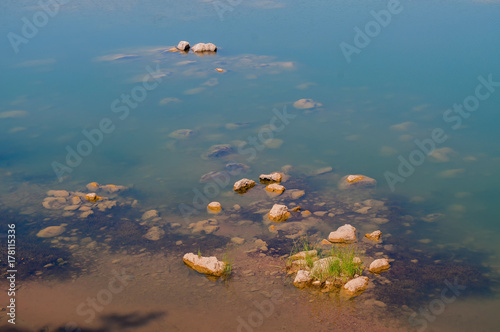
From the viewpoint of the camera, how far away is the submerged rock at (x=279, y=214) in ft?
22.2

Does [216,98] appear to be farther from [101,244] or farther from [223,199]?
[101,244]

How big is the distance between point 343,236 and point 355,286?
105 cm

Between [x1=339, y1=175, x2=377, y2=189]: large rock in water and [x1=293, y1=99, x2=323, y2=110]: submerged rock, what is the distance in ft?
10.0

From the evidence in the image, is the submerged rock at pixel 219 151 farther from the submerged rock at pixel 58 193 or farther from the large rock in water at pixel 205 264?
the large rock in water at pixel 205 264

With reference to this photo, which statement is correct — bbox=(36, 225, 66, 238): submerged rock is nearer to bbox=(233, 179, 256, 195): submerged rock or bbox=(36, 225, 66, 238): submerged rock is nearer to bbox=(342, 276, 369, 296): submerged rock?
bbox=(233, 179, 256, 195): submerged rock

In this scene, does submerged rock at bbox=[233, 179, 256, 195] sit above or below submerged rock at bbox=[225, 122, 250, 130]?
below

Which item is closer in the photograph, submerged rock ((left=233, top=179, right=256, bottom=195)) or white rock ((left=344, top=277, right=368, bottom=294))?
white rock ((left=344, top=277, right=368, bottom=294))

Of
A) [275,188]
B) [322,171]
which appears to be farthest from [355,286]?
[322,171]

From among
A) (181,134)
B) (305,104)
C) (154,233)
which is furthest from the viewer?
(305,104)

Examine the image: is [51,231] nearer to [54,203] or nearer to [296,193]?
[54,203]

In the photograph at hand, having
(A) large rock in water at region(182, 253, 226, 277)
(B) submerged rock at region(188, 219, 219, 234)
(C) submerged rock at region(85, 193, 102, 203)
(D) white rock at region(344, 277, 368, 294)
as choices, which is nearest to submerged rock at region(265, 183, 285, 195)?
(B) submerged rock at region(188, 219, 219, 234)

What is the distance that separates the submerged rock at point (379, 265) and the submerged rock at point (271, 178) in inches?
102

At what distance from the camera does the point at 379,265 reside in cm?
563

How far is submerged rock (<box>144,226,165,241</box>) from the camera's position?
258 inches
